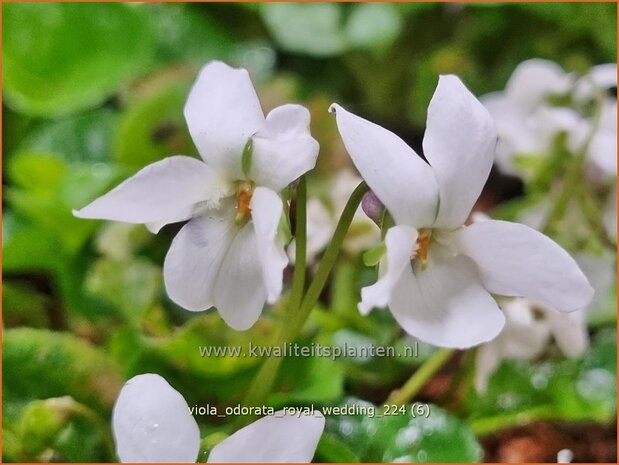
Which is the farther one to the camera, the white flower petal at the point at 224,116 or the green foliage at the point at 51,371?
the green foliage at the point at 51,371

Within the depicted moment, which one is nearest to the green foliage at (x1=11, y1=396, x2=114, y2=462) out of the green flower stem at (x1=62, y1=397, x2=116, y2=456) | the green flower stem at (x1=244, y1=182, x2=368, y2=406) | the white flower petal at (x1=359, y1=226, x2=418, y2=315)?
the green flower stem at (x1=62, y1=397, x2=116, y2=456)

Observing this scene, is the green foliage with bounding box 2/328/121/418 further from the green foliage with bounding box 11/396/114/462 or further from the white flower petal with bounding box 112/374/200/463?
the white flower petal with bounding box 112/374/200/463

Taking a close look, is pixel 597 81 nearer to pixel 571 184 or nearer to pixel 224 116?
pixel 571 184

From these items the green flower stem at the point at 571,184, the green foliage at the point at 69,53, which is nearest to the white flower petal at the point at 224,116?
the green flower stem at the point at 571,184

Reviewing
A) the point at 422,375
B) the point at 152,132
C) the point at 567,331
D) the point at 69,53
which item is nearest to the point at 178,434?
the point at 422,375

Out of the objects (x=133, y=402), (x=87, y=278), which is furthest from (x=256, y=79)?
(x=133, y=402)

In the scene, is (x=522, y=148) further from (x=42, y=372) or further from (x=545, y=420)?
(x=42, y=372)

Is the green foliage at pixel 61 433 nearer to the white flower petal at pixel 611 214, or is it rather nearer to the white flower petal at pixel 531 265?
the white flower petal at pixel 531 265
